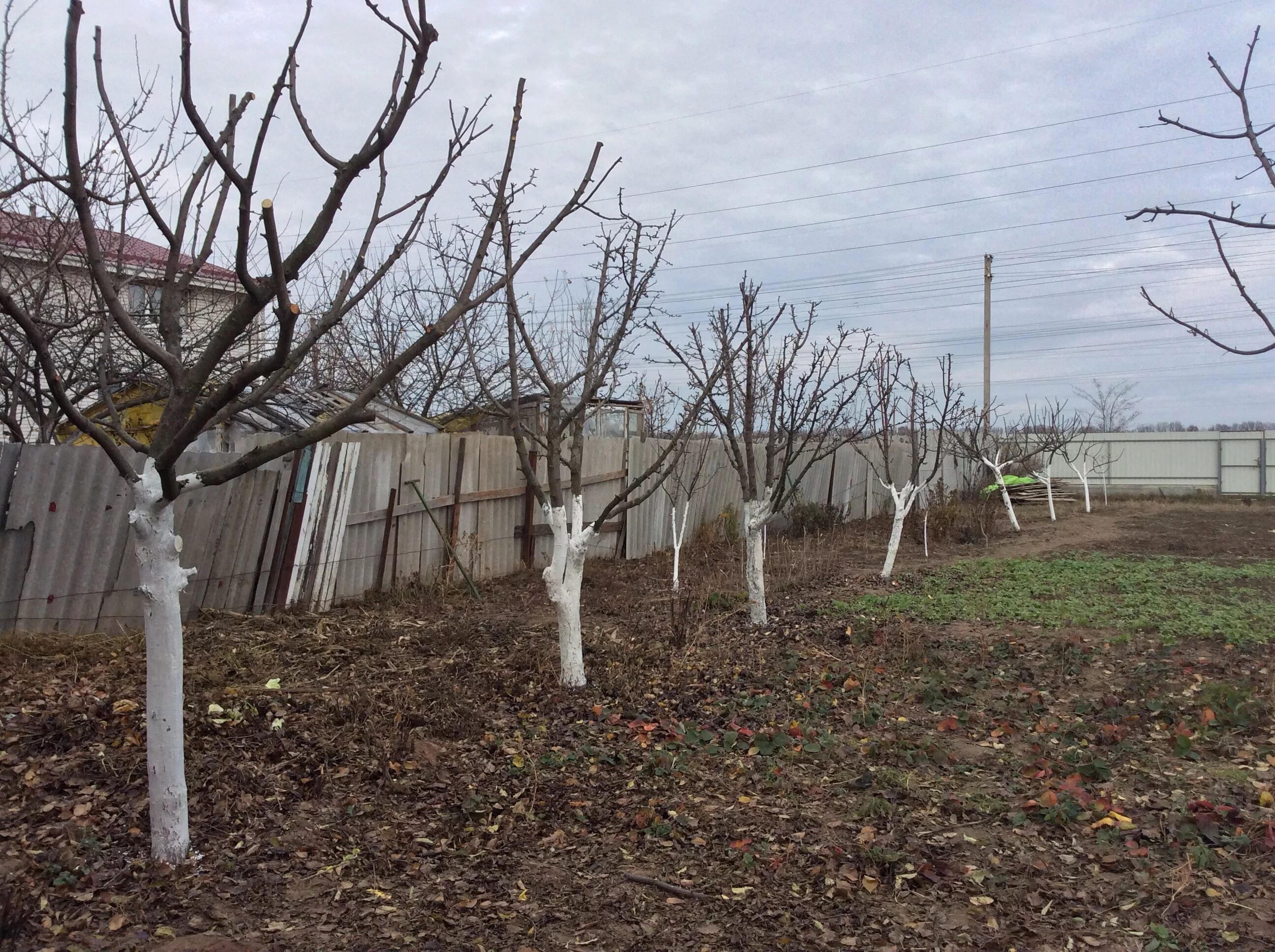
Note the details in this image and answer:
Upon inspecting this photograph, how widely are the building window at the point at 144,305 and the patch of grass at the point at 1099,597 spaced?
19.6 ft

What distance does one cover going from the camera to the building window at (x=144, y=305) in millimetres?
5848

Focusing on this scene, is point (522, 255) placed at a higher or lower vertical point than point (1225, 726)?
higher

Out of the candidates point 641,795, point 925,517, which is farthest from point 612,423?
point 641,795

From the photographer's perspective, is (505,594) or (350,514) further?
(505,594)

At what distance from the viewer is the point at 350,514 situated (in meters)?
7.78

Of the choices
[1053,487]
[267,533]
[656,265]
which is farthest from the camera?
[1053,487]

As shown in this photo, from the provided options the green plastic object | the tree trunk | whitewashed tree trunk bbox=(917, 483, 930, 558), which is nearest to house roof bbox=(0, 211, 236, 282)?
whitewashed tree trunk bbox=(917, 483, 930, 558)

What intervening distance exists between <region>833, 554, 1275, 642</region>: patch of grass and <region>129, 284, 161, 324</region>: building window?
5986mm

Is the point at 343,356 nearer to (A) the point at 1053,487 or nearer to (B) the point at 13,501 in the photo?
(B) the point at 13,501

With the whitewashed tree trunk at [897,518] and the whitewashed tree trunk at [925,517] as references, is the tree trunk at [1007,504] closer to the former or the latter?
the whitewashed tree trunk at [925,517]

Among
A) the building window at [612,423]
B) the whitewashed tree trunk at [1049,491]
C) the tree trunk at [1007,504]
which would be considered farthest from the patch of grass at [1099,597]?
the building window at [612,423]

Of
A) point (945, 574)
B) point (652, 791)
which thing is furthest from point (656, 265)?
point (945, 574)

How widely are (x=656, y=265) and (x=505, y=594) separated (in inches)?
158

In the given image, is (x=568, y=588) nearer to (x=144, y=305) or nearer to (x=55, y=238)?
(x=144, y=305)
